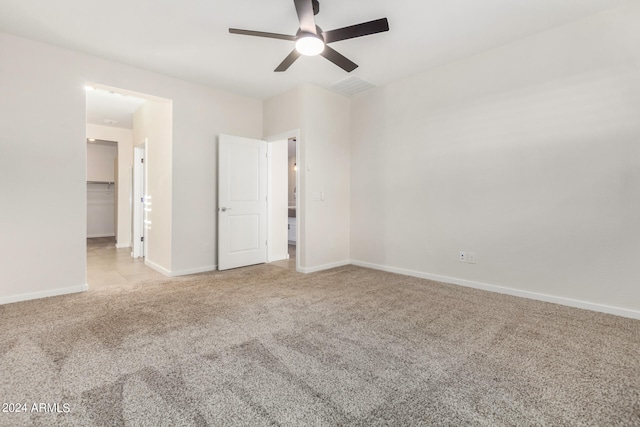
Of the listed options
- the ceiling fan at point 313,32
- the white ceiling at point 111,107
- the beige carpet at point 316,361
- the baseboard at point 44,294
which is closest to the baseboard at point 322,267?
the beige carpet at point 316,361

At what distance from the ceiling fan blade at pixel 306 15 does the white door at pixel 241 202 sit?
2578mm

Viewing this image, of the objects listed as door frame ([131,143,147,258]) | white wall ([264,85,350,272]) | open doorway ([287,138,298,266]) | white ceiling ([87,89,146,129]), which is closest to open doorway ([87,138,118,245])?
white ceiling ([87,89,146,129])

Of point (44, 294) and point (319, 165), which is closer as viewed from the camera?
point (44, 294)

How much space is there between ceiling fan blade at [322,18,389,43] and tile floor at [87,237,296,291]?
3.28 meters

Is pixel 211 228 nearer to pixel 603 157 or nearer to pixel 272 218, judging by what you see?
pixel 272 218

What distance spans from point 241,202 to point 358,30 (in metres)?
3.12

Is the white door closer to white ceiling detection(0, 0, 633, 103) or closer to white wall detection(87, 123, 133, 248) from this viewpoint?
white ceiling detection(0, 0, 633, 103)

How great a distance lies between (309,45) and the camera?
100 inches

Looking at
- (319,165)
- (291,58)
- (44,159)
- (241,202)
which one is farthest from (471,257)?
(44,159)

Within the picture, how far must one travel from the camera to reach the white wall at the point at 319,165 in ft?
14.6

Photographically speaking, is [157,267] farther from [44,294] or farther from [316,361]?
[316,361]

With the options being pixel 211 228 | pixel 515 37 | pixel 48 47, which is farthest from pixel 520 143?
pixel 48 47

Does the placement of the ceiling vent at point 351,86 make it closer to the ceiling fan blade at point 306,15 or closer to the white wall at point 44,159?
the ceiling fan blade at point 306,15

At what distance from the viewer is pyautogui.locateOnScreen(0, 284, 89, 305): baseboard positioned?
10.1ft
